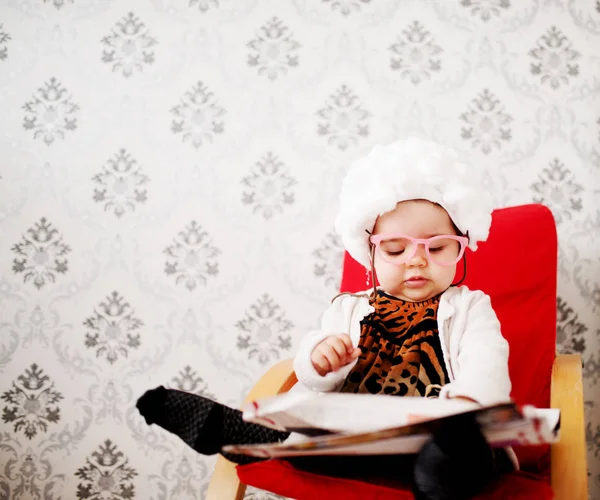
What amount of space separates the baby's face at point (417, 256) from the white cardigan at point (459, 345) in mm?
42

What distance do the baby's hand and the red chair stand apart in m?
0.13

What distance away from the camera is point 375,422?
593 millimetres

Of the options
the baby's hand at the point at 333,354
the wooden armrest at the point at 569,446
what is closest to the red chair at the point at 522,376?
the wooden armrest at the point at 569,446

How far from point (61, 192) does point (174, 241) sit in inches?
13.1

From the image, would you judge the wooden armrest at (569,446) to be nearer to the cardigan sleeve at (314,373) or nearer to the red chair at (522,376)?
the red chair at (522,376)

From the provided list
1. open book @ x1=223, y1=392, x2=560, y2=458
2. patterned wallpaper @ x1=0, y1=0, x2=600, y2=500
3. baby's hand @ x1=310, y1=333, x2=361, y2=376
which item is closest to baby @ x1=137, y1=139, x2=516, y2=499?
baby's hand @ x1=310, y1=333, x2=361, y2=376

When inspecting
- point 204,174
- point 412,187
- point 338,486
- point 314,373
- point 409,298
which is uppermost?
point 204,174

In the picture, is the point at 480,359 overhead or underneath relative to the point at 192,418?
overhead

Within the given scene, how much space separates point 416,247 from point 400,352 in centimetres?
17

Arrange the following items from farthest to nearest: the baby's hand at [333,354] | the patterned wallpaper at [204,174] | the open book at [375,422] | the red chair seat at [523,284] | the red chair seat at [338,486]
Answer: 1. the patterned wallpaper at [204,174]
2. the red chair seat at [523,284]
3. the baby's hand at [333,354]
4. the red chair seat at [338,486]
5. the open book at [375,422]

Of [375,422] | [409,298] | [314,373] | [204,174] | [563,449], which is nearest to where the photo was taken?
[375,422]

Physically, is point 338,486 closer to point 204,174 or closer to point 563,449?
point 563,449

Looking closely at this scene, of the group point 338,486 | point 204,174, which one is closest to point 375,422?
point 338,486

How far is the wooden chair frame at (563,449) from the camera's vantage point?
0.68 m
